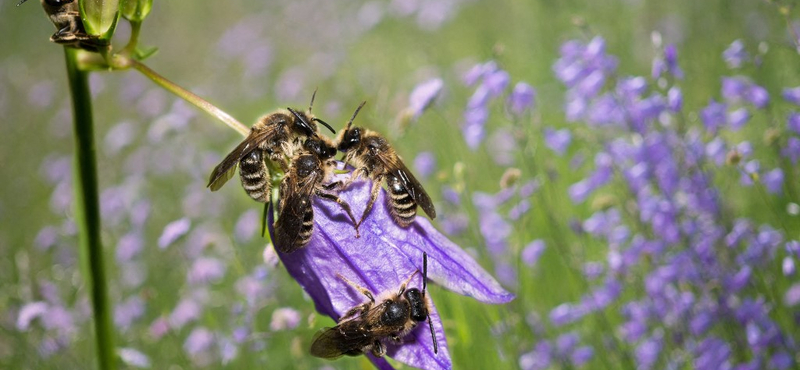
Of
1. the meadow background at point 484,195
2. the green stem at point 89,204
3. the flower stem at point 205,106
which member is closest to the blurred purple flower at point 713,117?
the meadow background at point 484,195

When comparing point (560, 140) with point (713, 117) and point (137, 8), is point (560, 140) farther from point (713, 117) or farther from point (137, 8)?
point (137, 8)

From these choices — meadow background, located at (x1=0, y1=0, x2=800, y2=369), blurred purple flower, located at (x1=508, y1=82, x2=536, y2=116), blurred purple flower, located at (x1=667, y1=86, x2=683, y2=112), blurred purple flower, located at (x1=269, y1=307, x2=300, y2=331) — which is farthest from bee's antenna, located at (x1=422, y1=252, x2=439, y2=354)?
blurred purple flower, located at (x1=508, y1=82, x2=536, y2=116)

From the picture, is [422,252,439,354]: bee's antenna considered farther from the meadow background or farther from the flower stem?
the meadow background

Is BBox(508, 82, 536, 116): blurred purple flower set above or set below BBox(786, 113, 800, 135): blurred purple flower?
above

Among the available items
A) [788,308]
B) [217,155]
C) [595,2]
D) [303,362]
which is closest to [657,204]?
[788,308]

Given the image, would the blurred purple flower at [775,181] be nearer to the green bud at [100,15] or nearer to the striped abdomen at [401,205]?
the striped abdomen at [401,205]

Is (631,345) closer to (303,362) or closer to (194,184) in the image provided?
(303,362)
